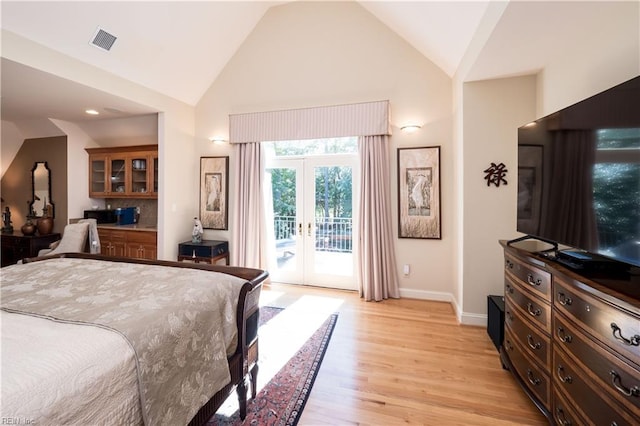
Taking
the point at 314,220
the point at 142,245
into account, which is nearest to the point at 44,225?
the point at 142,245

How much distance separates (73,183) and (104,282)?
180 inches

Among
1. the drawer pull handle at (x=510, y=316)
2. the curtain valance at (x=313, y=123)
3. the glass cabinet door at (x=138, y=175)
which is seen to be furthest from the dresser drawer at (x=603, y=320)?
the glass cabinet door at (x=138, y=175)

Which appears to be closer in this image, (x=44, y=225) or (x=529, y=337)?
(x=529, y=337)

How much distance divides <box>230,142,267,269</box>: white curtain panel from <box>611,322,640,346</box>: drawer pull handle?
387 cm

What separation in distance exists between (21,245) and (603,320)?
709 centimetres

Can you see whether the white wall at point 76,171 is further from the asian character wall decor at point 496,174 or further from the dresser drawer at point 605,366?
the dresser drawer at point 605,366

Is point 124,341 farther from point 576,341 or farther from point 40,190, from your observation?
point 40,190

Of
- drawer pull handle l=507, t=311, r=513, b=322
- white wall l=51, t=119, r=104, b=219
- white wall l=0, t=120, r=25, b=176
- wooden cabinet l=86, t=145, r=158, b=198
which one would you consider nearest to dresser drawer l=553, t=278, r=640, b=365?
drawer pull handle l=507, t=311, r=513, b=322

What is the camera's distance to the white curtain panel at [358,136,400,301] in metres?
3.82

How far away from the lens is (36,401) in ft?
2.58

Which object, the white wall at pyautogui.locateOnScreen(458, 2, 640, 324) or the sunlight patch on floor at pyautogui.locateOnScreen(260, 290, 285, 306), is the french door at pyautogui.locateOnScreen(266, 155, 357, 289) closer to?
the sunlight patch on floor at pyautogui.locateOnScreen(260, 290, 285, 306)

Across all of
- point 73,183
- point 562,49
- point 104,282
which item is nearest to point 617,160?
point 562,49

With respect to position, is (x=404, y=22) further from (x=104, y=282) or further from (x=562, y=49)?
(x=104, y=282)

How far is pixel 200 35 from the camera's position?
149 inches
